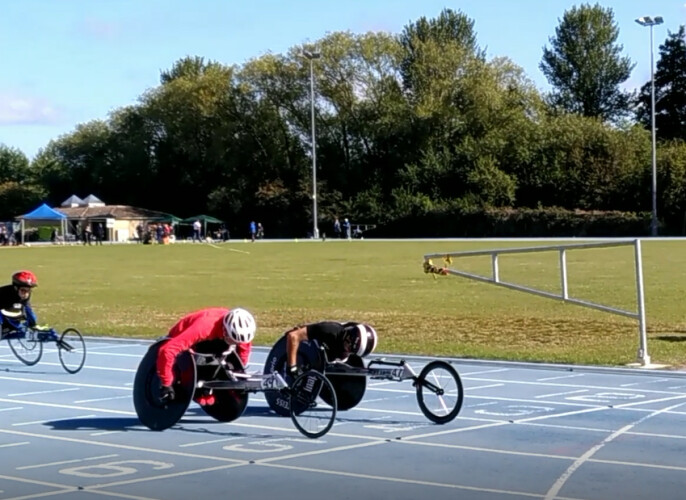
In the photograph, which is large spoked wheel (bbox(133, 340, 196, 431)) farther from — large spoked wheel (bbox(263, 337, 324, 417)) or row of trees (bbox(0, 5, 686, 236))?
row of trees (bbox(0, 5, 686, 236))

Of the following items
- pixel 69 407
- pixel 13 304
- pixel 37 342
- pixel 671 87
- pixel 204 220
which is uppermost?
pixel 671 87

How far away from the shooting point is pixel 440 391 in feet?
39.2

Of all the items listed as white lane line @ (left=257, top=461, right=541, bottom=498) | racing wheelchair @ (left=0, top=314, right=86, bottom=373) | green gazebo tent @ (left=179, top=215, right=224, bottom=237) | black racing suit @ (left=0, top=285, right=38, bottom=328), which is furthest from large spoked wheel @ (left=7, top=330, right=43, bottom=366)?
green gazebo tent @ (left=179, top=215, right=224, bottom=237)

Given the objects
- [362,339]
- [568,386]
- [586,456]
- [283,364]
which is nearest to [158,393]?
[283,364]

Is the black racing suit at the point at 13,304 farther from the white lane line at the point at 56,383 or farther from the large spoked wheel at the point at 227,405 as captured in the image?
the large spoked wheel at the point at 227,405

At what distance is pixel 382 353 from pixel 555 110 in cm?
9087

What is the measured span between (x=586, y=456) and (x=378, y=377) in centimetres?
230

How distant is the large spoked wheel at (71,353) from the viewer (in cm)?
1650

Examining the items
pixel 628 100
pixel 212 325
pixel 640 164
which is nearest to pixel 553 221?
pixel 640 164

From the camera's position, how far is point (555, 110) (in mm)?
106875

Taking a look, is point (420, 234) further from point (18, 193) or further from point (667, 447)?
point (667, 447)

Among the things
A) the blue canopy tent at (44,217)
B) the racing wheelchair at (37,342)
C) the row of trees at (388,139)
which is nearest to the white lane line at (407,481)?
the racing wheelchair at (37,342)

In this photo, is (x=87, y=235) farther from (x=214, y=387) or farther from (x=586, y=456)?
(x=586, y=456)

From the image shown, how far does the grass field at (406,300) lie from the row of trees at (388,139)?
40015 millimetres
